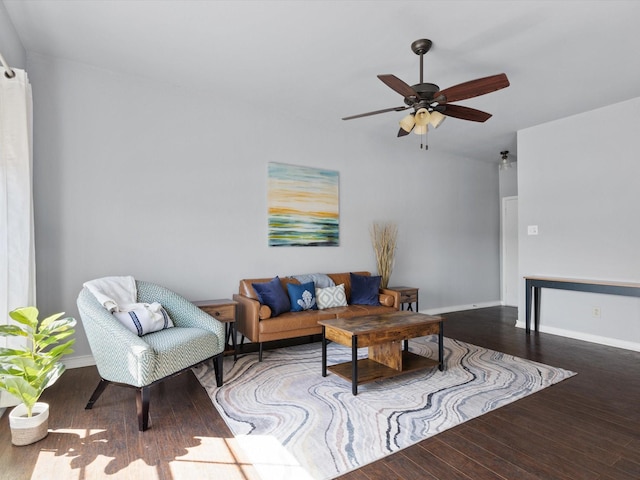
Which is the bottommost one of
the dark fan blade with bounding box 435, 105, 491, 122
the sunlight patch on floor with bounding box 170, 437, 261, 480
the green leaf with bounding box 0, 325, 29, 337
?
the sunlight patch on floor with bounding box 170, 437, 261, 480

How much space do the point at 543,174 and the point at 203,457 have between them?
16.7ft

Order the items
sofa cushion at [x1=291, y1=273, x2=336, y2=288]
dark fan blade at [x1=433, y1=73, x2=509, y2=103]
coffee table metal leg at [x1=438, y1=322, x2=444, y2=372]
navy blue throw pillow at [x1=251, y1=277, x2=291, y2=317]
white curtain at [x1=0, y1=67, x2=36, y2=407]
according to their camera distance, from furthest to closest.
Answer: sofa cushion at [x1=291, y1=273, x2=336, y2=288] → navy blue throw pillow at [x1=251, y1=277, x2=291, y2=317] → coffee table metal leg at [x1=438, y1=322, x2=444, y2=372] → dark fan blade at [x1=433, y1=73, x2=509, y2=103] → white curtain at [x1=0, y1=67, x2=36, y2=407]

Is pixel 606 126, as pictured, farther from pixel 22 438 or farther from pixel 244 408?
pixel 22 438

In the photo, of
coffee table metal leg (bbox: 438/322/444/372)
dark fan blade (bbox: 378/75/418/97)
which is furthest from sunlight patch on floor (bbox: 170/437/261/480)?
dark fan blade (bbox: 378/75/418/97)

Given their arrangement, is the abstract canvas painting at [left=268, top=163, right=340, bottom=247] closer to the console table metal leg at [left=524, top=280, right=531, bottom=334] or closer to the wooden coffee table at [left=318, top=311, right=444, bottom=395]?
the wooden coffee table at [left=318, top=311, right=444, bottom=395]

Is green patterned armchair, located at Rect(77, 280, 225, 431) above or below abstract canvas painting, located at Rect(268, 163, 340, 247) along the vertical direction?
below

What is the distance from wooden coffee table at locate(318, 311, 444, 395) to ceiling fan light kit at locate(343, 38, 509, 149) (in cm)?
167

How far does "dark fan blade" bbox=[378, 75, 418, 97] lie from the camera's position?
254 centimetres

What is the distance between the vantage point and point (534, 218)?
4953 millimetres

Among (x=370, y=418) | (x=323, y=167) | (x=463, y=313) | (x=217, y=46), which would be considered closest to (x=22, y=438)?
(x=370, y=418)

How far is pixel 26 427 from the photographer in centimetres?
204

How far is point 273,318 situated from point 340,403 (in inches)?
50.6

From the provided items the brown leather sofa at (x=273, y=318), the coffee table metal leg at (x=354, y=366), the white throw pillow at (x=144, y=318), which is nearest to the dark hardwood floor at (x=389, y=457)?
the white throw pillow at (x=144, y=318)

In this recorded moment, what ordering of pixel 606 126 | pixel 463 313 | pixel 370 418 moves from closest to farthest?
pixel 370 418, pixel 606 126, pixel 463 313
